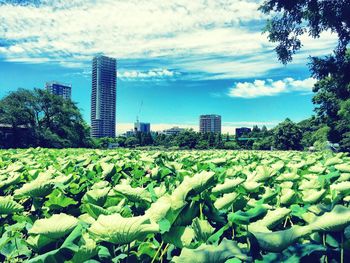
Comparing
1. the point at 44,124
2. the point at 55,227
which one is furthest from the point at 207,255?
the point at 44,124

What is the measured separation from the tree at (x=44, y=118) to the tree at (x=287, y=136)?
39658 mm

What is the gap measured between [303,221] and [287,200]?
22 centimetres

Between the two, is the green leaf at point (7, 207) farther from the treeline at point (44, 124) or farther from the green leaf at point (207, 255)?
the treeline at point (44, 124)

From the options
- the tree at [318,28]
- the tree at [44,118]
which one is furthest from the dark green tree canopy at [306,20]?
the tree at [44,118]

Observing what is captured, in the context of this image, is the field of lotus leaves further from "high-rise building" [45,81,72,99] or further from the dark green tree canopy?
"high-rise building" [45,81,72,99]

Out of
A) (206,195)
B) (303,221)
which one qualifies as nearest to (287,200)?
(303,221)

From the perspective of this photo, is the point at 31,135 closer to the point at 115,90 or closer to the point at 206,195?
the point at 206,195

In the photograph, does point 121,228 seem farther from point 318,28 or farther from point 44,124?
point 44,124

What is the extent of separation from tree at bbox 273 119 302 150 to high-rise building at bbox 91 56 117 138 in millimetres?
109272

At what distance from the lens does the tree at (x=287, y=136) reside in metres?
76.0

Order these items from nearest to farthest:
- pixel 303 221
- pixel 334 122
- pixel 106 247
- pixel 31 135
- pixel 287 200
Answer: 1. pixel 106 247
2. pixel 303 221
3. pixel 287 200
4. pixel 334 122
5. pixel 31 135

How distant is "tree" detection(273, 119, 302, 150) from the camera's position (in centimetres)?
7600

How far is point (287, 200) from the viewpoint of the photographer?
181 cm

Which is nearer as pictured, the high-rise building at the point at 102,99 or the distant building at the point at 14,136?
the distant building at the point at 14,136
